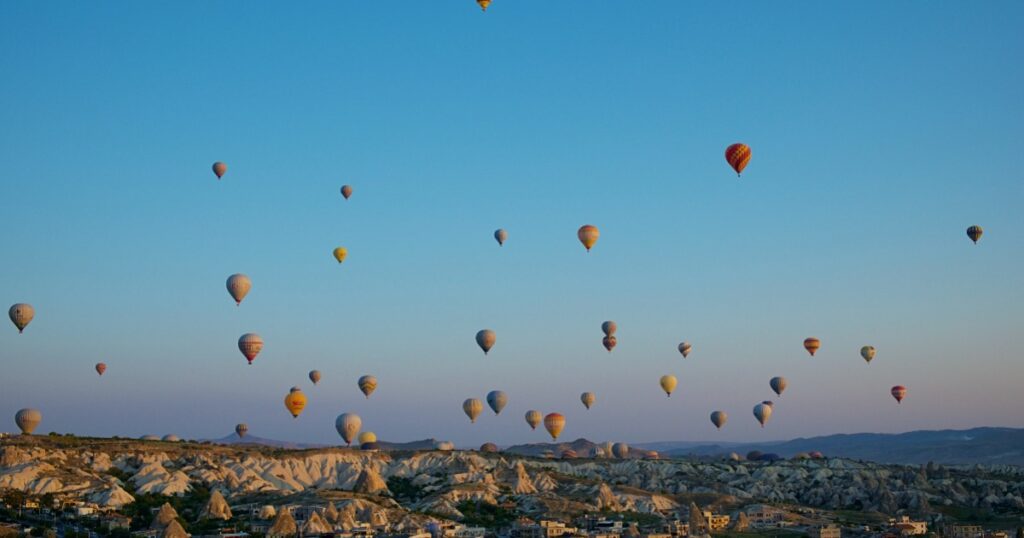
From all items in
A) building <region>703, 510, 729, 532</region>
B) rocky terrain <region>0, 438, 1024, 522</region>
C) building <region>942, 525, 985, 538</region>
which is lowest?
building <region>942, 525, 985, 538</region>

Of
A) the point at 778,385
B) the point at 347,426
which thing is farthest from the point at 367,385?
the point at 778,385

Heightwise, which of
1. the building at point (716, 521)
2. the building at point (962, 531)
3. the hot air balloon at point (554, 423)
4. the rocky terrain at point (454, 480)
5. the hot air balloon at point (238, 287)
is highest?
the hot air balloon at point (238, 287)

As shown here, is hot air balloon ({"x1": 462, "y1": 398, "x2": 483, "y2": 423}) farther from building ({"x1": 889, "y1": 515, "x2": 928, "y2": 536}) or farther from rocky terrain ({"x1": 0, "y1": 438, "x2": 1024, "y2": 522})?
building ({"x1": 889, "y1": 515, "x2": 928, "y2": 536})

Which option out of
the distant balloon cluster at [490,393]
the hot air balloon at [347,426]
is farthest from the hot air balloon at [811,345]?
the hot air balloon at [347,426]

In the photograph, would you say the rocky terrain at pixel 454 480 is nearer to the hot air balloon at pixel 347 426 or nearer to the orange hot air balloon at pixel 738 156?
the hot air balloon at pixel 347 426

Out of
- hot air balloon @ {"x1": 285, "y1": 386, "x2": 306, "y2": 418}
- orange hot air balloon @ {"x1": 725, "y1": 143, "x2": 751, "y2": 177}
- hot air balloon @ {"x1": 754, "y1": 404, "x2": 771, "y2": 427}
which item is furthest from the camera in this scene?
hot air balloon @ {"x1": 754, "y1": 404, "x2": 771, "y2": 427}

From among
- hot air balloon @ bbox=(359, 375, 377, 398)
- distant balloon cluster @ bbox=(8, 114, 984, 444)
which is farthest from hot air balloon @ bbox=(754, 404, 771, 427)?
hot air balloon @ bbox=(359, 375, 377, 398)

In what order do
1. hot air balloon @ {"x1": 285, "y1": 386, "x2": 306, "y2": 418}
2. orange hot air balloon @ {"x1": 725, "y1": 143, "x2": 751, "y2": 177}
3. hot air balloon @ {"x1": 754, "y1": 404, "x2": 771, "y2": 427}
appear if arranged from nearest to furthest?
1. orange hot air balloon @ {"x1": 725, "y1": 143, "x2": 751, "y2": 177}
2. hot air balloon @ {"x1": 285, "y1": 386, "x2": 306, "y2": 418}
3. hot air balloon @ {"x1": 754, "y1": 404, "x2": 771, "y2": 427}

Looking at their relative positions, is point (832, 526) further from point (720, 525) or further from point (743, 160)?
point (743, 160)
